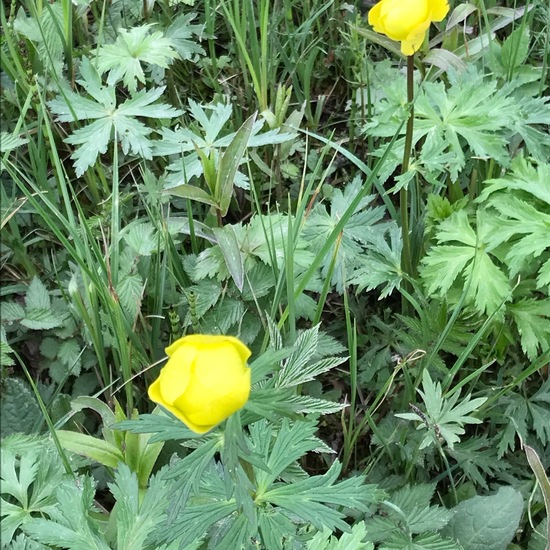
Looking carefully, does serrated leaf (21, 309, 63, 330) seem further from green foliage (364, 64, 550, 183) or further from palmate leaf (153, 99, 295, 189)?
green foliage (364, 64, 550, 183)

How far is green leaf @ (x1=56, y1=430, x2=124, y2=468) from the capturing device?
4.57ft

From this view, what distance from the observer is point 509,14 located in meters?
2.08

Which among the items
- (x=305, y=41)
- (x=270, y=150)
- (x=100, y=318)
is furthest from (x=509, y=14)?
(x=100, y=318)

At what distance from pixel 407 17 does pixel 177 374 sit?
0.92 m

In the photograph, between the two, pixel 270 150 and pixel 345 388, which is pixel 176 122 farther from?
pixel 345 388

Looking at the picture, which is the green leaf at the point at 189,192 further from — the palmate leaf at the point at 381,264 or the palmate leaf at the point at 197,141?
the palmate leaf at the point at 381,264

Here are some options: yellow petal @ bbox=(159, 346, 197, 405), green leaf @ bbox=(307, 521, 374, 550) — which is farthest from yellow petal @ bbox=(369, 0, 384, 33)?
green leaf @ bbox=(307, 521, 374, 550)

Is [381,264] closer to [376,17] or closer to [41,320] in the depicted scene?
[376,17]

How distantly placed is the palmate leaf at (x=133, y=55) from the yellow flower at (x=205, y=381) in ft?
4.35

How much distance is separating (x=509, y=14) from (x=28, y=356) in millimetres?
1830

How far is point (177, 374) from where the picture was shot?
2.47 ft

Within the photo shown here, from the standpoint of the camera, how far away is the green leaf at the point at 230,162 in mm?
1523

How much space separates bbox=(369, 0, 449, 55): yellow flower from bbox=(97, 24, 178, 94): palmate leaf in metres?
0.77

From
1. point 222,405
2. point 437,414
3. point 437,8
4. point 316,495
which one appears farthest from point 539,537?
point 437,8
